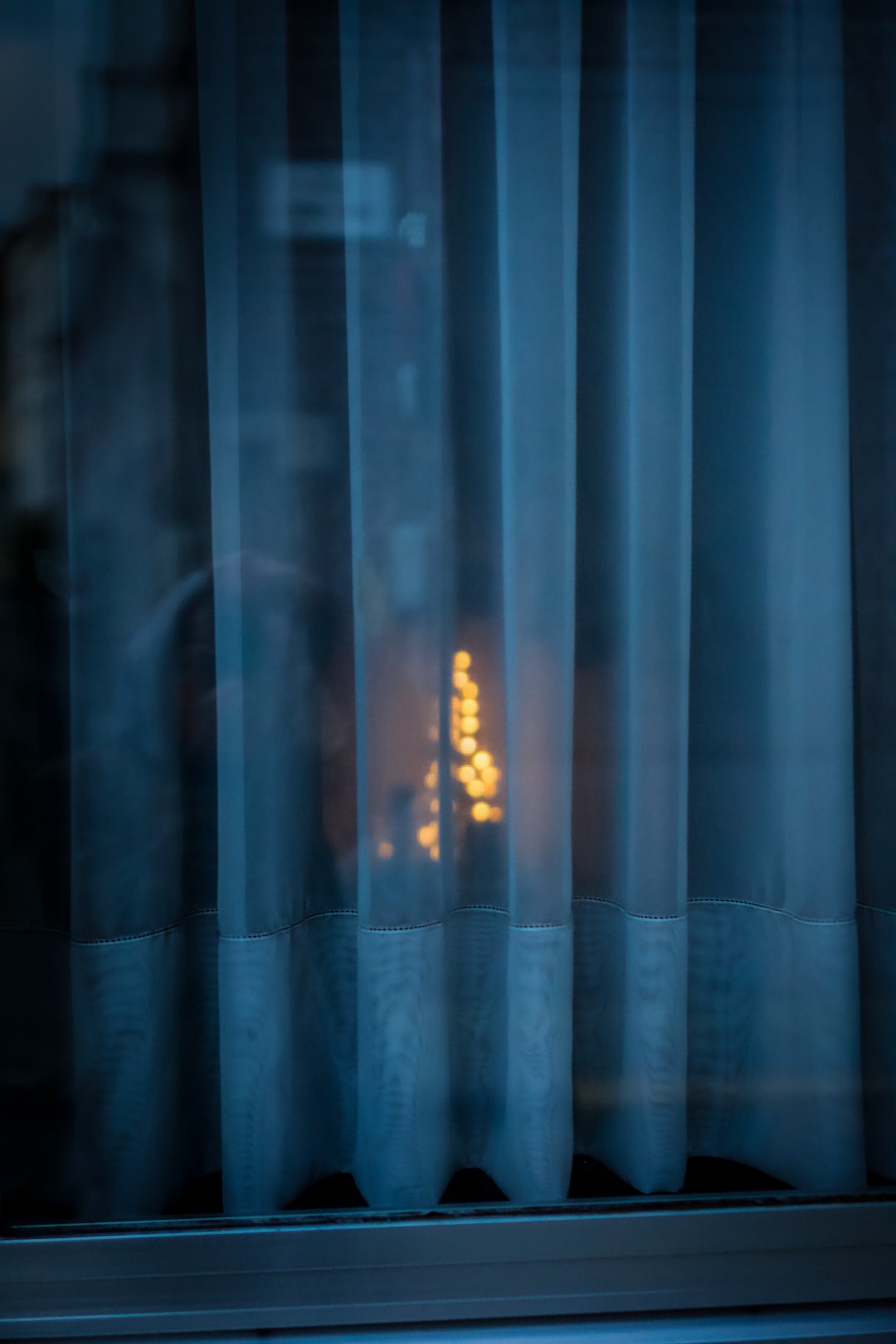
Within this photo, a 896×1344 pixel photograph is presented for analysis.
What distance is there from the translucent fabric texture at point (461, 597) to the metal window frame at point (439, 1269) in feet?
0.21

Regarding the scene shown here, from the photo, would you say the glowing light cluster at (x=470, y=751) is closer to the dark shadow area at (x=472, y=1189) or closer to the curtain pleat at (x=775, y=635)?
the curtain pleat at (x=775, y=635)

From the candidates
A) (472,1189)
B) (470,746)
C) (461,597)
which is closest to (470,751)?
(470,746)

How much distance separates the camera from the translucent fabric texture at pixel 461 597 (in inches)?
33.8

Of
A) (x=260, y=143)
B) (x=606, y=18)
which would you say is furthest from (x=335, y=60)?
(x=606, y=18)

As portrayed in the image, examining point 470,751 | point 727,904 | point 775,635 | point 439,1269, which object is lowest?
point 439,1269

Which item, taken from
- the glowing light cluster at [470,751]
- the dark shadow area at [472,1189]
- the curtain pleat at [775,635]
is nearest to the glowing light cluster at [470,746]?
the glowing light cluster at [470,751]

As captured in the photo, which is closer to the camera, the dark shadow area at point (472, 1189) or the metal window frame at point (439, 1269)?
the metal window frame at point (439, 1269)

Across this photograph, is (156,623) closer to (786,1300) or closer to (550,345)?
(550,345)

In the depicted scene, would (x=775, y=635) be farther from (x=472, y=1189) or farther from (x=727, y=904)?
(x=472, y=1189)

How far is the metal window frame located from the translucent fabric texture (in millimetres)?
64

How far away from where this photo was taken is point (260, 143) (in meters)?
0.85

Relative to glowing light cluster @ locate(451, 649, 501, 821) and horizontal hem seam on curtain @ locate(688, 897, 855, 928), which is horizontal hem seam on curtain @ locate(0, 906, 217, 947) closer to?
glowing light cluster @ locate(451, 649, 501, 821)

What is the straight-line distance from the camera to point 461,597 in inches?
35.9

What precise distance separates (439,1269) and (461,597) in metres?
0.69
